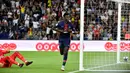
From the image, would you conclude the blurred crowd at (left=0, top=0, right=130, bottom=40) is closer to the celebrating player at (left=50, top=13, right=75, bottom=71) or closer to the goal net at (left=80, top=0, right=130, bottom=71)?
the goal net at (left=80, top=0, right=130, bottom=71)

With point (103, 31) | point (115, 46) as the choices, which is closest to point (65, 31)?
point (103, 31)

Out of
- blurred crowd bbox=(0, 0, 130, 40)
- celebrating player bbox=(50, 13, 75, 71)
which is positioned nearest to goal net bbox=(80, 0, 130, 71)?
blurred crowd bbox=(0, 0, 130, 40)

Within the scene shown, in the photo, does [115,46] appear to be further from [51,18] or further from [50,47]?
[51,18]

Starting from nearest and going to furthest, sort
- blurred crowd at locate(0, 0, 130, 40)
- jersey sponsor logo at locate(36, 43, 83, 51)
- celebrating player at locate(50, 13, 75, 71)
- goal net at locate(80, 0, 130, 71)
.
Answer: celebrating player at locate(50, 13, 75, 71)
goal net at locate(80, 0, 130, 71)
blurred crowd at locate(0, 0, 130, 40)
jersey sponsor logo at locate(36, 43, 83, 51)

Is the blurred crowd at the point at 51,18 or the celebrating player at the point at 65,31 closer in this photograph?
the celebrating player at the point at 65,31

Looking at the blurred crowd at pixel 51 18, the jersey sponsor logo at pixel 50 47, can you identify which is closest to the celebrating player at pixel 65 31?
the blurred crowd at pixel 51 18

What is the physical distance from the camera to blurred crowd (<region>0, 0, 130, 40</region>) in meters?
22.9

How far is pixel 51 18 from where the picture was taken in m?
27.8

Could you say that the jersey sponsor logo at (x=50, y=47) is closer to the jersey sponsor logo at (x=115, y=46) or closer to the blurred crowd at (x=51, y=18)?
the blurred crowd at (x=51, y=18)

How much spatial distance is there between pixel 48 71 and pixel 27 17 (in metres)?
13.6

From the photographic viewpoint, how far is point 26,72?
46.6 ft

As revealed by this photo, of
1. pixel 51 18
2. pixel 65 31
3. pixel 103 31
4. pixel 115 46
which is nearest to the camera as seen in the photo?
pixel 65 31

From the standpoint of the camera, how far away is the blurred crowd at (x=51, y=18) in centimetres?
2292

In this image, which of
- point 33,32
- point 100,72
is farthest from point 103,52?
point 100,72
